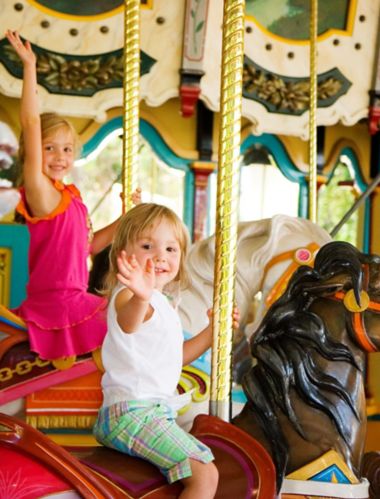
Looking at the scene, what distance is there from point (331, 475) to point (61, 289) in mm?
1271

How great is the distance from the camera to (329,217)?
1120cm

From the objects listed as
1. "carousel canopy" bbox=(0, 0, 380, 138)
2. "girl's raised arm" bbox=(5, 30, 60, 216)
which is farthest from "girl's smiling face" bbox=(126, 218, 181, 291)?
"carousel canopy" bbox=(0, 0, 380, 138)

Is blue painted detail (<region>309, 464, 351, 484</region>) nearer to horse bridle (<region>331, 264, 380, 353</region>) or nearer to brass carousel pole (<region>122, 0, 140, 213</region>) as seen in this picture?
horse bridle (<region>331, 264, 380, 353</region>)

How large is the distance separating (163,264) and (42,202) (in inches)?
39.9

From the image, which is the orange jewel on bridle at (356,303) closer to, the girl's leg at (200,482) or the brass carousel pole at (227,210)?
the brass carousel pole at (227,210)

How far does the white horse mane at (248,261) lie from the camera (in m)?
3.48

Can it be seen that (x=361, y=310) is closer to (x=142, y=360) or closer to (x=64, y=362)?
(x=142, y=360)

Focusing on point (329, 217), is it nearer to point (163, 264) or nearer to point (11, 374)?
point (11, 374)

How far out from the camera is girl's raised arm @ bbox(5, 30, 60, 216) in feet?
8.91

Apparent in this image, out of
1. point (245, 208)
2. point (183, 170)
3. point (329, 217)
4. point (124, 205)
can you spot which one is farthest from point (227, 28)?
point (329, 217)

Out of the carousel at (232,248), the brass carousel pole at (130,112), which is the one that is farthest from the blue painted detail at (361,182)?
the brass carousel pole at (130,112)

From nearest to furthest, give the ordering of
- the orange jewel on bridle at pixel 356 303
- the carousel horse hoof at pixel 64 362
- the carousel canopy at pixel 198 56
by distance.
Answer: the orange jewel on bridle at pixel 356 303 → the carousel horse hoof at pixel 64 362 → the carousel canopy at pixel 198 56

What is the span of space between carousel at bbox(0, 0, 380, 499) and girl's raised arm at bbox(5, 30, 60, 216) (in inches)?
11.7

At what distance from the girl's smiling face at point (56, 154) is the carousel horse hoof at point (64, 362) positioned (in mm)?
636
